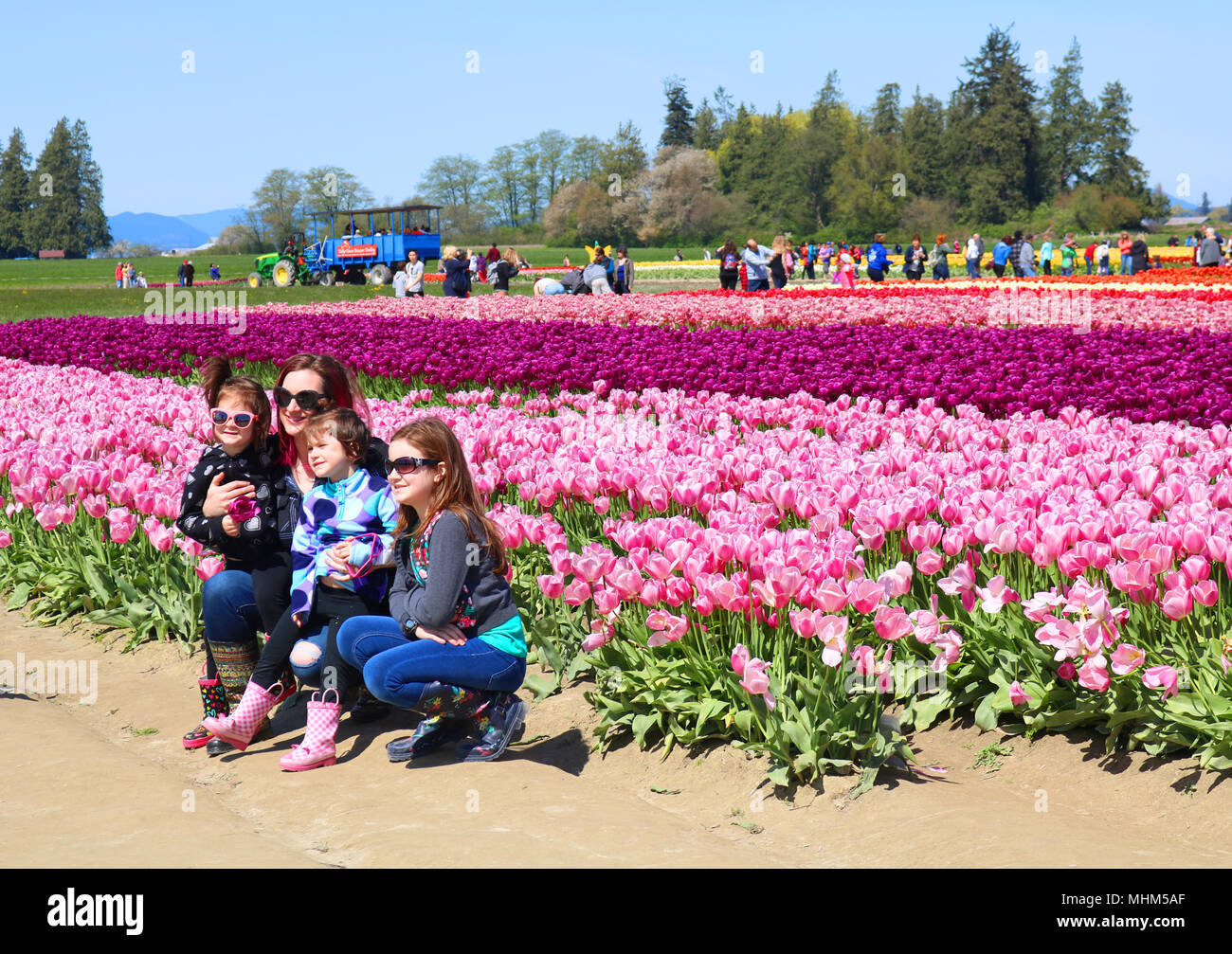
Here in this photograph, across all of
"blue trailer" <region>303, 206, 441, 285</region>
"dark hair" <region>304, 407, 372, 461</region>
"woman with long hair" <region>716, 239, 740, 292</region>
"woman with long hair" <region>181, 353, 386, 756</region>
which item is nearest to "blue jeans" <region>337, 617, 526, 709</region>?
"woman with long hair" <region>181, 353, 386, 756</region>

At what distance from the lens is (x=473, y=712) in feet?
13.3

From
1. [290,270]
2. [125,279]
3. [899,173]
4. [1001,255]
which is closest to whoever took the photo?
[1001,255]

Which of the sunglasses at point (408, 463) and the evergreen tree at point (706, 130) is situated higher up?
the evergreen tree at point (706, 130)

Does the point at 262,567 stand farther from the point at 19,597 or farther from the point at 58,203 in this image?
the point at 58,203

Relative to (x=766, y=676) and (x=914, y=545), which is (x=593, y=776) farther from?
(x=914, y=545)

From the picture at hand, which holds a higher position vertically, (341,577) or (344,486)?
(344,486)

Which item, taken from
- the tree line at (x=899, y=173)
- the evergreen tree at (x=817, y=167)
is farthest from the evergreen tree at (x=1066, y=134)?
the evergreen tree at (x=817, y=167)

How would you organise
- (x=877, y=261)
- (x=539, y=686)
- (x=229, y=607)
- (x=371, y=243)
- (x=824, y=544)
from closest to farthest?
1. (x=824, y=544)
2. (x=229, y=607)
3. (x=539, y=686)
4. (x=877, y=261)
5. (x=371, y=243)

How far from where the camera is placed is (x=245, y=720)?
14.0 feet

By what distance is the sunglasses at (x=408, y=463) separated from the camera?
13.0ft

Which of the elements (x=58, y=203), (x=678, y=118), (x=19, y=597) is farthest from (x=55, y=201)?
(x=19, y=597)

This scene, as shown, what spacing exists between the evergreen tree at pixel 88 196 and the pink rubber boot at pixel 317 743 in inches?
4682

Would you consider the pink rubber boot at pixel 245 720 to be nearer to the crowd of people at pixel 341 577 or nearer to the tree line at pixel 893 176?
the crowd of people at pixel 341 577

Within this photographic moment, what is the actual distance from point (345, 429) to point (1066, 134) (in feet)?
321
